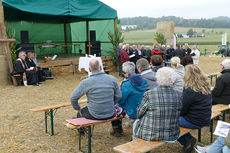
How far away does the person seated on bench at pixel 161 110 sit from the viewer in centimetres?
249

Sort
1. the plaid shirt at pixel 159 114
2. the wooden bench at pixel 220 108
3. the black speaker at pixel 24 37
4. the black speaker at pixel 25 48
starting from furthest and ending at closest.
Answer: the black speaker at pixel 24 37 → the black speaker at pixel 25 48 → the wooden bench at pixel 220 108 → the plaid shirt at pixel 159 114

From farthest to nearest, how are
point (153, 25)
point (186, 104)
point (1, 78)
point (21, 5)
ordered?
point (153, 25) < point (21, 5) < point (1, 78) < point (186, 104)

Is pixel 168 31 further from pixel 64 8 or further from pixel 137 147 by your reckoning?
pixel 137 147

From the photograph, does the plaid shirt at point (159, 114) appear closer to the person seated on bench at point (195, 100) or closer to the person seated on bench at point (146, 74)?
the person seated on bench at point (195, 100)

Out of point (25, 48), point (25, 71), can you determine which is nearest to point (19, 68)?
point (25, 71)

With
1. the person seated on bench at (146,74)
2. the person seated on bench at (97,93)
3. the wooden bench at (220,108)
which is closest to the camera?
the person seated on bench at (97,93)

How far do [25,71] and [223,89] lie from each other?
19.8 ft

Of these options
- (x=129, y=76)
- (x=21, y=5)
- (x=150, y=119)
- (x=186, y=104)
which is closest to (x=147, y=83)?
(x=129, y=76)

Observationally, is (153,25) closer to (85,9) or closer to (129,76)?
(85,9)

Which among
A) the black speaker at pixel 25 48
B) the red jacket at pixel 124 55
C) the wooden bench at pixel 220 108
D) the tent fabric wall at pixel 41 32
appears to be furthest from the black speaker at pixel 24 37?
the wooden bench at pixel 220 108

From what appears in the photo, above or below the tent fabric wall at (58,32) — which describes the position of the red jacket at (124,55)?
below

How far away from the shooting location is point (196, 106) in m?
2.84

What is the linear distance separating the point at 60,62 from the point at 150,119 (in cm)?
787

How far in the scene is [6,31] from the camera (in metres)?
7.88
